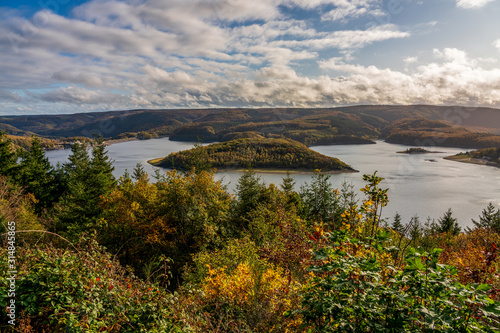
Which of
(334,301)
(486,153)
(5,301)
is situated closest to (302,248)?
(334,301)

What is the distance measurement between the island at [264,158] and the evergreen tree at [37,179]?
193ft

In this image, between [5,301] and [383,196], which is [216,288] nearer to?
[5,301]

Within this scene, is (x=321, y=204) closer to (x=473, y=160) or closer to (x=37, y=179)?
(x=37, y=179)

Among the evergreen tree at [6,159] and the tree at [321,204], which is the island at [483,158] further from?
the evergreen tree at [6,159]

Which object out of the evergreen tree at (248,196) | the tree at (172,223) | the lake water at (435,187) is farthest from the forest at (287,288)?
the lake water at (435,187)

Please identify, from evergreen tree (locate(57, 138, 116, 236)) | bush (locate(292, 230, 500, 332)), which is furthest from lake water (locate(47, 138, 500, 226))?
bush (locate(292, 230, 500, 332))

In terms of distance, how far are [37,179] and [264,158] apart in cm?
8795

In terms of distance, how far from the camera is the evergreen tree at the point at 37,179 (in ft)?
83.9

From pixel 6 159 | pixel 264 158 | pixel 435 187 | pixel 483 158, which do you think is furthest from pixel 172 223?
pixel 483 158

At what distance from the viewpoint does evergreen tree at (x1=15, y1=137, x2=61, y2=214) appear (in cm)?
2556

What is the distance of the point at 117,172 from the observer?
77.4 meters

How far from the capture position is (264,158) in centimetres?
10994

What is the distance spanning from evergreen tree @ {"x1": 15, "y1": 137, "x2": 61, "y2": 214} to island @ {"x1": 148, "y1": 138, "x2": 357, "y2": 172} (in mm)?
58836

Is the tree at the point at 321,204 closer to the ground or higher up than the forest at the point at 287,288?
closer to the ground
